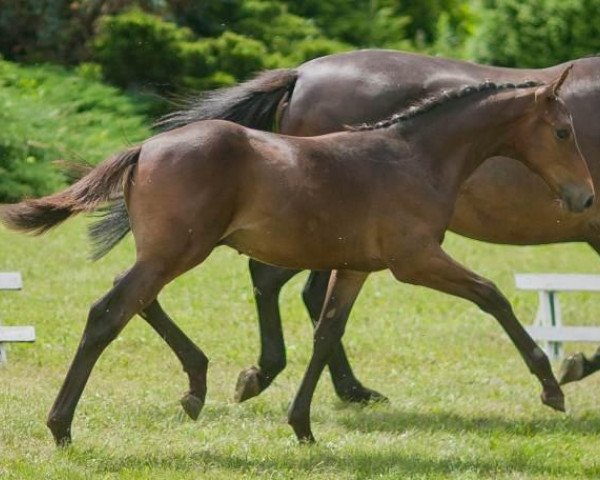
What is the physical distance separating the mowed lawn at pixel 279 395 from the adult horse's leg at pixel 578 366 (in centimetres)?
18

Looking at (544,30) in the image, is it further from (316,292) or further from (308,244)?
(308,244)

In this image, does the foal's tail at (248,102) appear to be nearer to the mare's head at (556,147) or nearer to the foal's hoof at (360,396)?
the foal's hoof at (360,396)

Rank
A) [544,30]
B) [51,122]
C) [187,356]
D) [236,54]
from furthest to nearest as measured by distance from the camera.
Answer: [544,30] < [236,54] < [51,122] < [187,356]

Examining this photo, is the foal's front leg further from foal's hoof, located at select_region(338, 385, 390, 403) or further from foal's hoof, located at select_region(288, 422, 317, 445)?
foal's hoof, located at select_region(338, 385, 390, 403)

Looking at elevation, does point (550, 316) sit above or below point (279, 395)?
below

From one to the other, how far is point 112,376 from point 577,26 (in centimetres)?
1406

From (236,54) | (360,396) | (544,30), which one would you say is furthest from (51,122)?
(360,396)

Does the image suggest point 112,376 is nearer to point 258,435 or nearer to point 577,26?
point 258,435

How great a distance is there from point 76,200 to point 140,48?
13035mm

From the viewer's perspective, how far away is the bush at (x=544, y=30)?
22406 mm

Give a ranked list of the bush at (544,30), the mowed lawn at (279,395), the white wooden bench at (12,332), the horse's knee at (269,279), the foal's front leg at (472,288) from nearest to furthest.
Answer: the mowed lawn at (279,395)
the foal's front leg at (472,288)
the horse's knee at (269,279)
the white wooden bench at (12,332)
the bush at (544,30)

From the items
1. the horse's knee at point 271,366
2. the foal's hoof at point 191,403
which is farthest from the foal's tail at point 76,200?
the horse's knee at point 271,366

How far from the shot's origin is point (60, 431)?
7336 millimetres

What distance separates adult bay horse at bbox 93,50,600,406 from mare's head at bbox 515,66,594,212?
128 cm
